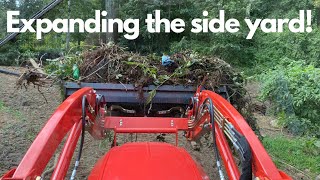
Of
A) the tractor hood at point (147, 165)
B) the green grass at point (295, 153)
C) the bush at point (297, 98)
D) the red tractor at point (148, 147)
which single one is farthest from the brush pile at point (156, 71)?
the bush at point (297, 98)

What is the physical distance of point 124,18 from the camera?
24.4 metres

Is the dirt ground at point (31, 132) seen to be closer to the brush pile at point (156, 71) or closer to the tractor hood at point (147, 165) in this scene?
the brush pile at point (156, 71)

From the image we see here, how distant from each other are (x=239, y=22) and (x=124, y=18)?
643cm

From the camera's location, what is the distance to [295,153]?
864 centimetres

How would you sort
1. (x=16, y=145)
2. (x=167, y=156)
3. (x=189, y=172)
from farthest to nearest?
(x=16, y=145) → (x=167, y=156) → (x=189, y=172)

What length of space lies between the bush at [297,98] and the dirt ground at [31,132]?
56 centimetres

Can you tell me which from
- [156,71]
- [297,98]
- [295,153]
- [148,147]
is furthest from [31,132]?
[297,98]

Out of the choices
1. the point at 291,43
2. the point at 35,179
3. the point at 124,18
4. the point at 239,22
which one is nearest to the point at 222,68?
the point at 35,179

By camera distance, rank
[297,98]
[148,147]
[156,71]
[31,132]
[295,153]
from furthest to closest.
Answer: [297,98]
[31,132]
[295,153]
[156,71]
[148,147]

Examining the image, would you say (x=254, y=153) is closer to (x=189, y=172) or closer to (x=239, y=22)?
(x=189, y=172)

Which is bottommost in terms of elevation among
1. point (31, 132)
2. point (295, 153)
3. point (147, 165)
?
point (295, 153)

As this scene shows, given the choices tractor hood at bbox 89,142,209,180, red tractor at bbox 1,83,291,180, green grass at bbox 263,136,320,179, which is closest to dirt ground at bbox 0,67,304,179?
green grass at bbox 263,136,320,179

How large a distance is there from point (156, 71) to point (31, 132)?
4.28 metres

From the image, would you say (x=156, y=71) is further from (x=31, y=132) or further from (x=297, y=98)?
(x=297, y=98)
